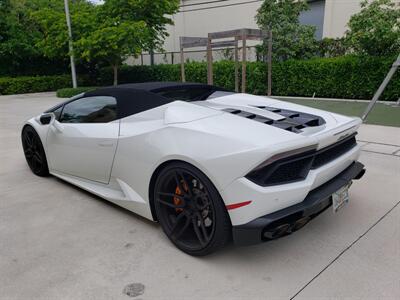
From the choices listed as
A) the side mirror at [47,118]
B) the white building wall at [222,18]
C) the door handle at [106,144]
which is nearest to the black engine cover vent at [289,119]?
the door handle at [106,144]

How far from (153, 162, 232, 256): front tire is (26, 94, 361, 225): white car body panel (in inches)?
3.0

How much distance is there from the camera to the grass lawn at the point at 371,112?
7019mm

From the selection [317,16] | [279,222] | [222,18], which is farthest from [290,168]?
[222,18]

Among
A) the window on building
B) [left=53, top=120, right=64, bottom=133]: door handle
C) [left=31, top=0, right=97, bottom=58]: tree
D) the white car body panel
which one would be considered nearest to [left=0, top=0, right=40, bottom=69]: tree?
[left=31, top=0, right=97, bottom=58]: tree

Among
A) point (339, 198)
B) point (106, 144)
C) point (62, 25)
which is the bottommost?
point (339, 198)

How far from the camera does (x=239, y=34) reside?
9969 mm

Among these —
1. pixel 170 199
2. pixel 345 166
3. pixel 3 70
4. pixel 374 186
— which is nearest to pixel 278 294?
pixel 170 199

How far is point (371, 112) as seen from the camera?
796 centimetres

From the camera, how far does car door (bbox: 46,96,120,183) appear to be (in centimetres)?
296

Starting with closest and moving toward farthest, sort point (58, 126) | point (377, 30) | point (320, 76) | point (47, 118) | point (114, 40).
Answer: point (58, 126), point (47, 118), point (377, 30), point (320, 76), point (114, 40)

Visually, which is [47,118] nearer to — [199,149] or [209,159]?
[199,149]

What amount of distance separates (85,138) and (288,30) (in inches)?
408

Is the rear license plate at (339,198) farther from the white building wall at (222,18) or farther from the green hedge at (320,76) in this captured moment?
the white building wall at (222,18)

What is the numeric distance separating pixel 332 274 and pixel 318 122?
1128 mm
